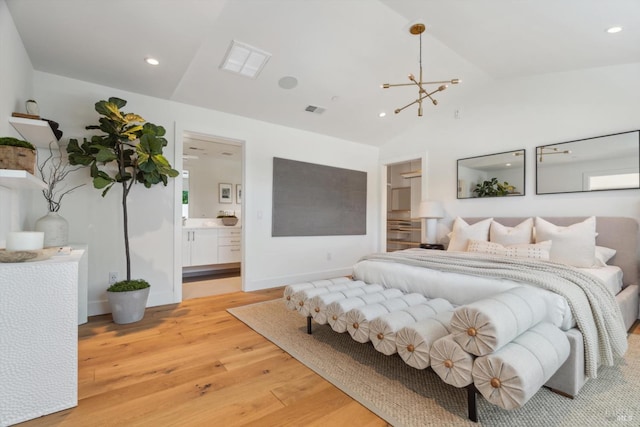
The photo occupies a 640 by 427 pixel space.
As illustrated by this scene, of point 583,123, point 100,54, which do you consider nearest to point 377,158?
point 583,123

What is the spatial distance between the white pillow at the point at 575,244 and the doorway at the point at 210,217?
3856mm

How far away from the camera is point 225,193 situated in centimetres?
649

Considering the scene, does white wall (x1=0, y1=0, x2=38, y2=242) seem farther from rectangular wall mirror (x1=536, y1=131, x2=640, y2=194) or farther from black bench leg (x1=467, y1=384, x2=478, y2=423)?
rectangular wall mirror (x1=536, y1=131, x2=640, y2=194)

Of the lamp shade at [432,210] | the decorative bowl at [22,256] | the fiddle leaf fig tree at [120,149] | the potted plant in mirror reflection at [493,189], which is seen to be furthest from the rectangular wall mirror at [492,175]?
the decorative bowl at [22,256]

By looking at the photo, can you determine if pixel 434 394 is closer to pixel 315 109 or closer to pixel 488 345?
pixel 488 345

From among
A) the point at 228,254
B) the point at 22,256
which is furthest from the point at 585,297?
the point at 228,254

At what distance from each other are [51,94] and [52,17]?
1.03 metres

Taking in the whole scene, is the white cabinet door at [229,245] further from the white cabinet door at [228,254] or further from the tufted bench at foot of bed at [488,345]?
the tufted bench at foot of bed at [488,345]

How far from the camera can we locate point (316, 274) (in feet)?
15.7

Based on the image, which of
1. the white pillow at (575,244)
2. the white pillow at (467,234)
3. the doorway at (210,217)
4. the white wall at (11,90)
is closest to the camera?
the white wall at (11,90)

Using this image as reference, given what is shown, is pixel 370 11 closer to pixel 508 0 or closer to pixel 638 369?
pixel 508 0

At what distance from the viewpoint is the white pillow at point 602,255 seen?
283 cm

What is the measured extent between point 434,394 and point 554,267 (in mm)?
1399

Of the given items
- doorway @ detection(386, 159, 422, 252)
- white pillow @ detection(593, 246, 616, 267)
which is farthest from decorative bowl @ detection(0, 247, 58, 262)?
doorway @ detection(386, 159, 422, 252)
